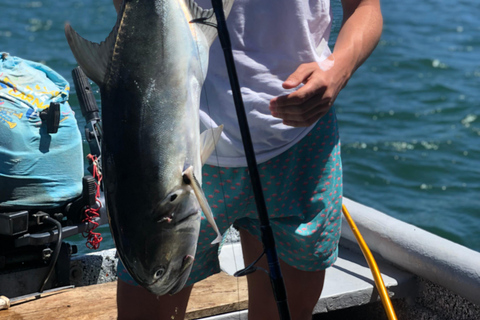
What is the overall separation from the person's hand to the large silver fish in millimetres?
203

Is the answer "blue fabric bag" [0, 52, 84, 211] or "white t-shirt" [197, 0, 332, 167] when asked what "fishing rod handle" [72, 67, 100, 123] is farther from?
"white t-shirt" [197, 0, 332, 167]

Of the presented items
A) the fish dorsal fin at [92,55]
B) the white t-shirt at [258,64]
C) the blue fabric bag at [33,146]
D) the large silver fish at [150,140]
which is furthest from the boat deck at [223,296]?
the fish dorsal fin at [92,55]

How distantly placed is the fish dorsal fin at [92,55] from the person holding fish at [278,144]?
0.94 ft

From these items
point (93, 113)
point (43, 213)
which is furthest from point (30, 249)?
point (93, 113)

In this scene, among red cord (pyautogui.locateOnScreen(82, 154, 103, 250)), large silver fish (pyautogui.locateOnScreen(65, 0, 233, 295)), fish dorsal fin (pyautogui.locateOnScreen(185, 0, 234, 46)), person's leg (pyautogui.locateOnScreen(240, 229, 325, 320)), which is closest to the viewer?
large silver fish (pyautogui.locateOnScreen(65, 0, 233, 295))

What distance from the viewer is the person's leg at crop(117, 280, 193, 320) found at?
52.2 inches

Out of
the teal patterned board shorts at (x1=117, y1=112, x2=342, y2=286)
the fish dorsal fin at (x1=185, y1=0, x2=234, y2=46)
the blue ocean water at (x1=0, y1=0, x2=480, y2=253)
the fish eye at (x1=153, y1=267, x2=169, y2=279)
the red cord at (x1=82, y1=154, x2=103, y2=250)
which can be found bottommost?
the blue ocean water at (x1=0, y1=0, x2=480, y2=253)

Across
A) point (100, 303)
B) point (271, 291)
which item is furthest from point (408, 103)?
point (271, 291)

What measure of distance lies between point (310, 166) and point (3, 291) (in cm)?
131

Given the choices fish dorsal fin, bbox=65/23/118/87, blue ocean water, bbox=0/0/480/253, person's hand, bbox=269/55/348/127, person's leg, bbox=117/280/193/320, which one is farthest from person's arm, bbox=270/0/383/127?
blue ocean water, bbox=0/0/480/253

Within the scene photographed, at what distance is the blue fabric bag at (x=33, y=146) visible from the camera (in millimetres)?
2029

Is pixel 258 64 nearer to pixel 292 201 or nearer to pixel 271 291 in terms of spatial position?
pixel 292 201

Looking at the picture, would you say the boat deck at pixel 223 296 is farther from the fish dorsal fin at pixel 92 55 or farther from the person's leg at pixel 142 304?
the fish dorsal fin at pixel 92 55

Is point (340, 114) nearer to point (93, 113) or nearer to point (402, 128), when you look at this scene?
point (402, 128)
